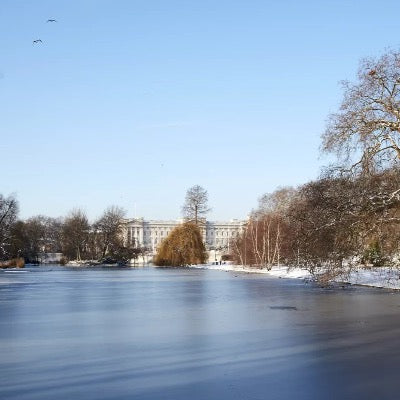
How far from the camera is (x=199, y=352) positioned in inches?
420

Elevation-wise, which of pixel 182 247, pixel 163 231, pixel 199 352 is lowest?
pixel 199 352

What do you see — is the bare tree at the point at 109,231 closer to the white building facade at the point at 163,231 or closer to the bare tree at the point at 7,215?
the bare tree at the point at 7,215

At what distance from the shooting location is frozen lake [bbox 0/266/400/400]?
787 centimetres

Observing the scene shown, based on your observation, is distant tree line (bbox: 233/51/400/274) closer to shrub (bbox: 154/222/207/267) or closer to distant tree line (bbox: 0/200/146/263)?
shrub (bbox: 154/222/207/267)

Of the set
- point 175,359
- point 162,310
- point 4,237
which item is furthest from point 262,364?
point 4,237

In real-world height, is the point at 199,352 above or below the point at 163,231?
below

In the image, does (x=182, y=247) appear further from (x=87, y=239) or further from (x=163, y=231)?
(x=163, y=231)

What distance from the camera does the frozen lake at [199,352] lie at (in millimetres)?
7871

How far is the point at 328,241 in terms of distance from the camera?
1062 inches

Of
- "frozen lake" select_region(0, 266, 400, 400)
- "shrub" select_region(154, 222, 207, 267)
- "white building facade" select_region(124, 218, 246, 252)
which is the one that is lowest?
"frozen lake" select_region(0, 266, 400, 400)

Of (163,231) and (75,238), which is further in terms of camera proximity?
(163,231)

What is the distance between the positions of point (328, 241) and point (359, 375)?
18.6m

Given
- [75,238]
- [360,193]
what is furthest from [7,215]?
[360,193]

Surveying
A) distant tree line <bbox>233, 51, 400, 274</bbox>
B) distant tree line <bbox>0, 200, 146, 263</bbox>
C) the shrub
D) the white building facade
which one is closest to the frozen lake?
distant tree line <bbox>233, 51, 400, 274</bbox>
